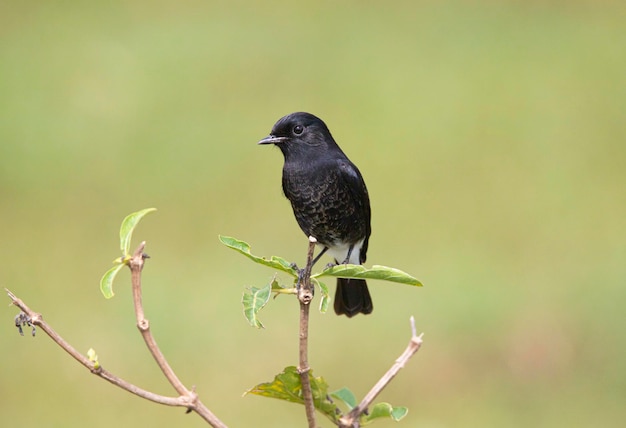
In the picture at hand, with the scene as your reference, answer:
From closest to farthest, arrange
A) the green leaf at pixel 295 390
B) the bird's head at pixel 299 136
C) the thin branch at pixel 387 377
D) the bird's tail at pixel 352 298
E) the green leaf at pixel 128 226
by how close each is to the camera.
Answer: the thin branch at pixel 387 377, the green leaf at pixel 128 226, the green leaf at pixel 295 390, the bird's head at pixel 299 136, the bird's tail at pixel 352 298

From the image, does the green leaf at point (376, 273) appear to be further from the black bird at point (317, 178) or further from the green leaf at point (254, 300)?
the black bird at point (317, 178)

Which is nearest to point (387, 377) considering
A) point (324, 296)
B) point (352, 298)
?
point (324, 296)

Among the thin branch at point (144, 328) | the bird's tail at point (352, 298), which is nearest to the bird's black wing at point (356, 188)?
the bird's tail at point (352, 298)

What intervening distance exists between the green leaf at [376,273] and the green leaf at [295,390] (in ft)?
0.67

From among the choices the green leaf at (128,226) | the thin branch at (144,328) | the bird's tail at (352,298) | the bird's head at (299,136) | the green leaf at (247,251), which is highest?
the bird's head at (299,136)

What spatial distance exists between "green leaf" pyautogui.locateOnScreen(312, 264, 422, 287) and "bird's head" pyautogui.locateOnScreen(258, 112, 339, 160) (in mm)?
2109

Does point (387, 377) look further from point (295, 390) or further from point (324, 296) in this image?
point (324, 296)

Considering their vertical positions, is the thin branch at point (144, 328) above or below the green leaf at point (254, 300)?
below

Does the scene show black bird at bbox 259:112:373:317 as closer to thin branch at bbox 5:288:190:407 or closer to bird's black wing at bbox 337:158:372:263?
bird's black wing at bbox 337:158:372:263

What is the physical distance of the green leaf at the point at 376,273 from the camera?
1.84m

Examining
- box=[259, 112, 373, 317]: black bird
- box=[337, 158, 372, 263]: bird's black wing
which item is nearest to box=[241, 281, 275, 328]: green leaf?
box=[259, 112, 373, 317]: black bird

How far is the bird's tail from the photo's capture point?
4391 mm

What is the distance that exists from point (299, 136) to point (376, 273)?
2.24m

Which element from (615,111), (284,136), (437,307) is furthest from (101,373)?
(615,111)
